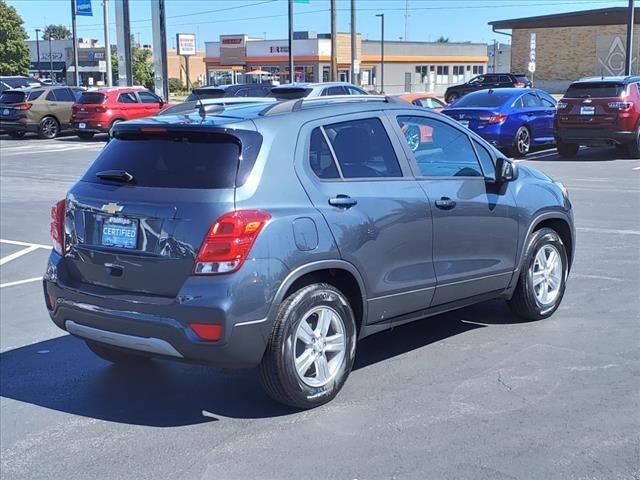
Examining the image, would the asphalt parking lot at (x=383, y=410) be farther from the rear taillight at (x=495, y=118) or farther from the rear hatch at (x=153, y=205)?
the rear taillight at (x=495, y=118)

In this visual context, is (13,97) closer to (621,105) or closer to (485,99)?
(485,99)

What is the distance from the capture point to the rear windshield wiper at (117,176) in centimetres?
455

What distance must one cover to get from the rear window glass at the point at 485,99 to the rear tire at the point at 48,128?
53.4 feet

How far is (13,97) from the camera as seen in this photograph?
28.0 m

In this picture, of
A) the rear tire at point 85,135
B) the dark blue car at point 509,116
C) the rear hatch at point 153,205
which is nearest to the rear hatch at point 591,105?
Answer: the dark blue car at point 509,116

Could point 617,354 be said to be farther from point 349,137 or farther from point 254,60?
point 254,60

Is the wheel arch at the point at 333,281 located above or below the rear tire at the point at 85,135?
above

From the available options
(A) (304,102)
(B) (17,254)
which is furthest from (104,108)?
(A) (304,102)

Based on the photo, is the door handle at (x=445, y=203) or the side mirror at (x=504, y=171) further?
the side mirror at (x=504, y=171)

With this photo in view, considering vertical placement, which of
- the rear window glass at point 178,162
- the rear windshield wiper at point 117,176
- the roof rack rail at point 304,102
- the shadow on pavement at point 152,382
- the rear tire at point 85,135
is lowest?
the rear tire at point 85,135

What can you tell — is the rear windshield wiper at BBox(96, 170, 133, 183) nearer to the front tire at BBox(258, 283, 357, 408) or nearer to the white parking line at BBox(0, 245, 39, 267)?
the front tire at BBox(258, 283, 357, 408)

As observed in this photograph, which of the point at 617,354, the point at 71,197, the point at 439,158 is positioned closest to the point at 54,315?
the point at 71,197

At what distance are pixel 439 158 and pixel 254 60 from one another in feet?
240

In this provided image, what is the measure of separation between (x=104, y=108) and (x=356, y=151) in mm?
23333
